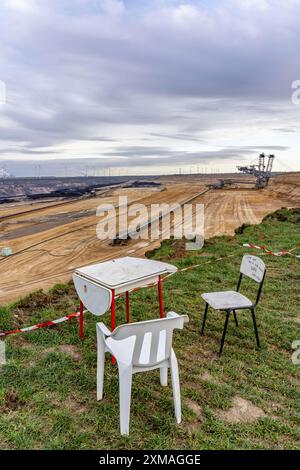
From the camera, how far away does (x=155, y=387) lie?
330 centimetres

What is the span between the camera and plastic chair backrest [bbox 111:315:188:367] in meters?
2.53

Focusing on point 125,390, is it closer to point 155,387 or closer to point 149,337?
point 149,337

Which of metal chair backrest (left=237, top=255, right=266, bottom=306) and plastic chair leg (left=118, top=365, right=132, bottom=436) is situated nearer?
plastic chair leg (left=118, top=365, right=132, bottom=436)

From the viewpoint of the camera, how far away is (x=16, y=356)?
3795mm

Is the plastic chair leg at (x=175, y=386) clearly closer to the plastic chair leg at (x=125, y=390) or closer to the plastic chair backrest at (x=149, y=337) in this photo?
the plastic chair backrest at (x=149, y=337)

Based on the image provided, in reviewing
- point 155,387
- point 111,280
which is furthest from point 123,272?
point 155,387

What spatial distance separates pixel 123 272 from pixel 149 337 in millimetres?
1122

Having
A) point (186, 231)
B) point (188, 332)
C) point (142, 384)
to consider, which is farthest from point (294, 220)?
point (142, 384)

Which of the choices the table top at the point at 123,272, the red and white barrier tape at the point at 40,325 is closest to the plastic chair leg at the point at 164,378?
the table top at the point at 123,272

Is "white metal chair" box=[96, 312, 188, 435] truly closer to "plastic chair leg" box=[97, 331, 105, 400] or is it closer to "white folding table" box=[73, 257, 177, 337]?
"plastic chair leg" box=[97, 331, 105, 400]

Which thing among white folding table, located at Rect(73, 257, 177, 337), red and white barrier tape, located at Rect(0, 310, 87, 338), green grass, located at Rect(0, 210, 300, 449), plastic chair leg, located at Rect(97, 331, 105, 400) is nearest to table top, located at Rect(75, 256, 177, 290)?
white folding table, located at Rect(73, 257, 177, 337)

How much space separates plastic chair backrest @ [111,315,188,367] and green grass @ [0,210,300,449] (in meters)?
0.65

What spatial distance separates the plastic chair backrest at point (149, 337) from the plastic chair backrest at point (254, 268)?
5.78 ft

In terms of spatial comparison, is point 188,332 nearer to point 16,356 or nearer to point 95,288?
point 95,288
